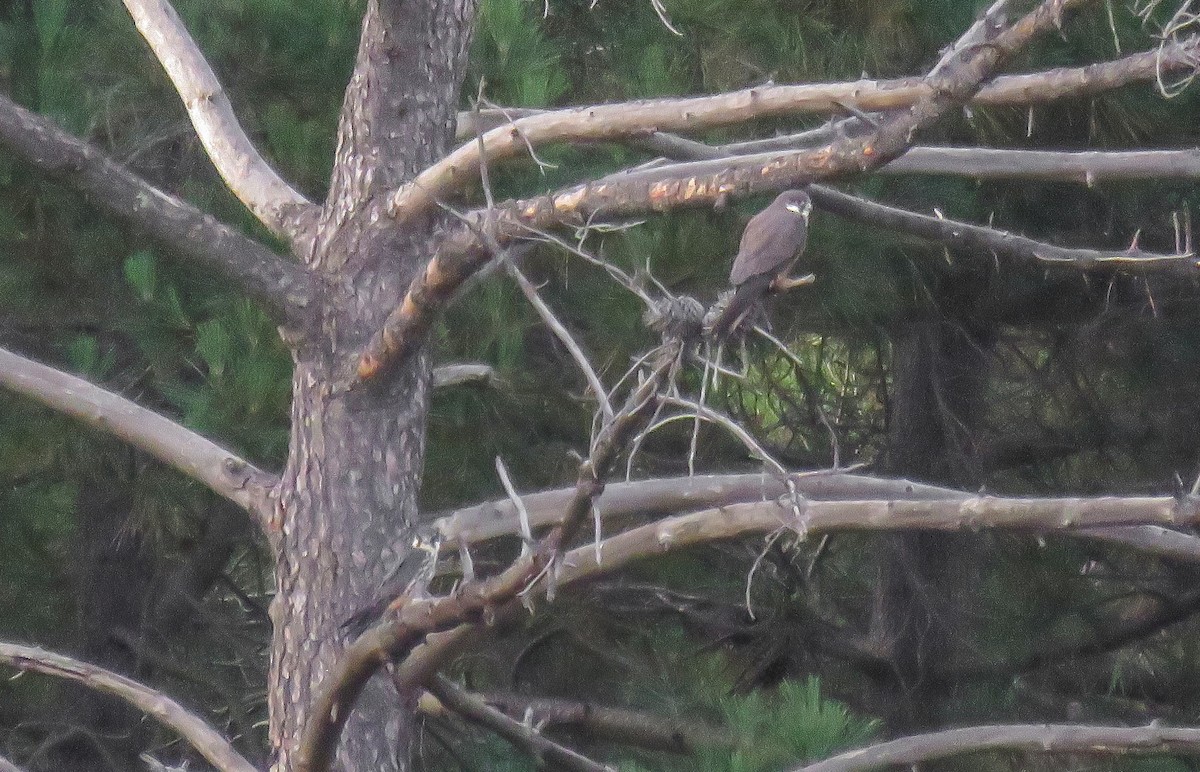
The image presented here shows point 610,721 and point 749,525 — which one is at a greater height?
point 749,525

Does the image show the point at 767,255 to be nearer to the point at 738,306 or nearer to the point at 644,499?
the point at 738,306

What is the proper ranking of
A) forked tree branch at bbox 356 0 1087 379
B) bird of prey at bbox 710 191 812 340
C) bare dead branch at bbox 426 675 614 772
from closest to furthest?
forked tree branch at bbox 356 0 1087 379
bird of prey at bbox 710 191 812 340
bare dead branch at bbox 426 675 614 772

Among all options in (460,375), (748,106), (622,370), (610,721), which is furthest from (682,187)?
(610,721)

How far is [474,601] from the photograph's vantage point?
181 cm

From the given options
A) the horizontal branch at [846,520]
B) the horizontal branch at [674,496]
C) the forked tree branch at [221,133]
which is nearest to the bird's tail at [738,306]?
the horizontal branch at [846,520]

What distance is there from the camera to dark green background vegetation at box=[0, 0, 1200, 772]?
3311 mm

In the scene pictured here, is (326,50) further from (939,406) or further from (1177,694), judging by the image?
(1177,694)

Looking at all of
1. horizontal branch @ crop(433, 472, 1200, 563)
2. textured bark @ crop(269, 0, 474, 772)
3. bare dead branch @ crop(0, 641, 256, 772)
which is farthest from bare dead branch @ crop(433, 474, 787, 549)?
bare dead branch @ crop(0, 641, 256, 772)

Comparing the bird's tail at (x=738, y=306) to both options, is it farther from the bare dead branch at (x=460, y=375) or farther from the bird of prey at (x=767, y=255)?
the bare dead branch at (x=460, y=375)

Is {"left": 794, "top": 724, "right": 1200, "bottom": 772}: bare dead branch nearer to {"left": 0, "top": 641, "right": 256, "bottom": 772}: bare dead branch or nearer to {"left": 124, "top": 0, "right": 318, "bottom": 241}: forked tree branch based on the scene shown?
{"left": 0, "top": 641, "right": 256, "bottom": 772}: bare dead branch

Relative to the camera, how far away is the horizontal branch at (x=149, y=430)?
9.17ft

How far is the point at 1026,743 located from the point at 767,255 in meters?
1.00

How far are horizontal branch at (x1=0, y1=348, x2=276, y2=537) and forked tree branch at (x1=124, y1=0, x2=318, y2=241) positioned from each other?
1.41 ft

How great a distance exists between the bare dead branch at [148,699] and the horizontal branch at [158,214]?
28.2 inches
